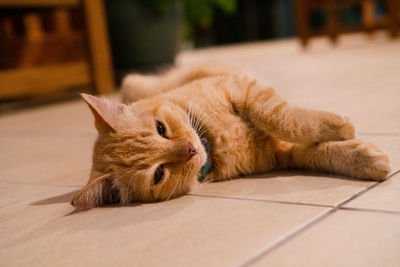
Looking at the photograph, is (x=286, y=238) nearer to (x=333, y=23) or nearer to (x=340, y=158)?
(x=340, y=158)

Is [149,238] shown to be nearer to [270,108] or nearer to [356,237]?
[356,237]

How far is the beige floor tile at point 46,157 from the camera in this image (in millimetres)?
1546

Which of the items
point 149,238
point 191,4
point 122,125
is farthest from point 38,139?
point 191,4

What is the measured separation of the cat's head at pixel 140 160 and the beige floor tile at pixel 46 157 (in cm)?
26

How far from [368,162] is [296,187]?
17 centimetres

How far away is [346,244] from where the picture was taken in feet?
2.54

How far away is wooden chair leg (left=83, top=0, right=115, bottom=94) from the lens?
11.9 feet

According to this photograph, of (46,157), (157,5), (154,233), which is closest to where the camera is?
(154,233)

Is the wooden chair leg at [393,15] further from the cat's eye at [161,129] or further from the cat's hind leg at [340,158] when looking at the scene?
the cat's eye at [161,129]

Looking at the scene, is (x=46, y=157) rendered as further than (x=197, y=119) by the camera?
Yes

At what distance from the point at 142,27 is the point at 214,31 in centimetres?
662

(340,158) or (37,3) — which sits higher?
(37,3)

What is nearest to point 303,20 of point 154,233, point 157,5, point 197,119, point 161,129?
point 157,5

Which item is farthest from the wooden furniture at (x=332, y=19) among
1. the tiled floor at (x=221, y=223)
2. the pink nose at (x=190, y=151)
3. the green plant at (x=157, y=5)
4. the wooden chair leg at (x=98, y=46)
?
the pink nose at (x=190, y=151)
